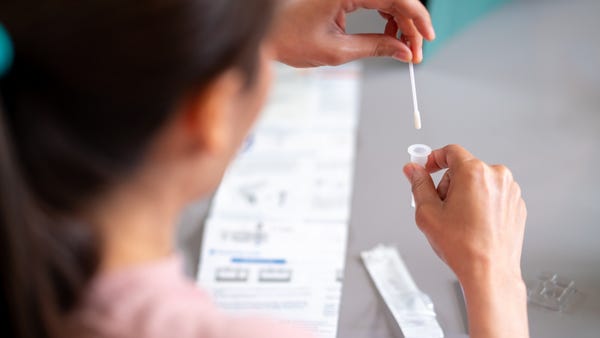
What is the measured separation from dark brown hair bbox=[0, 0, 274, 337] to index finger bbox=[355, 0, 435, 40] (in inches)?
17.9

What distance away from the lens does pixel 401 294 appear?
3.02ft

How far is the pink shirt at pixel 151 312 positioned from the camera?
0.47m

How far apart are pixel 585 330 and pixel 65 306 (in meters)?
0.65

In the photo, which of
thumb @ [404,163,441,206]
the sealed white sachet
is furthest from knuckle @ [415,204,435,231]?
the sealed white sachet

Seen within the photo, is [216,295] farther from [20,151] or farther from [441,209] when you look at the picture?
[20,151]

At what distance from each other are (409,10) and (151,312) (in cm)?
57

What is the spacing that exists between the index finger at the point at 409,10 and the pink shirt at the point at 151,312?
0.53m

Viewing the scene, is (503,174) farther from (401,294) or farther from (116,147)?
(116,147)

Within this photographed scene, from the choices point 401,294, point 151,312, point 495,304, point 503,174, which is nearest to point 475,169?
point 503,174

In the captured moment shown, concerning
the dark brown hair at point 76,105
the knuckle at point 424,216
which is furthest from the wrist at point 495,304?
the dark brown hair at point 76,105

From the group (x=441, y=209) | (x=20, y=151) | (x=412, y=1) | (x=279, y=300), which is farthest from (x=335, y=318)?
(x=20, y=151)

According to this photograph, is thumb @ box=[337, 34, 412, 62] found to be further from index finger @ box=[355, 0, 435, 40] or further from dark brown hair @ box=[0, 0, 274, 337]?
dark brown hair @ box=[0, 0, 274, 337]

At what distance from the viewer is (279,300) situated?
36.6 inches

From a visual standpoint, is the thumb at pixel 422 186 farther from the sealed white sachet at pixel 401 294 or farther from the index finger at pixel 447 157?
the sealed white sachet at pixel 401 294
